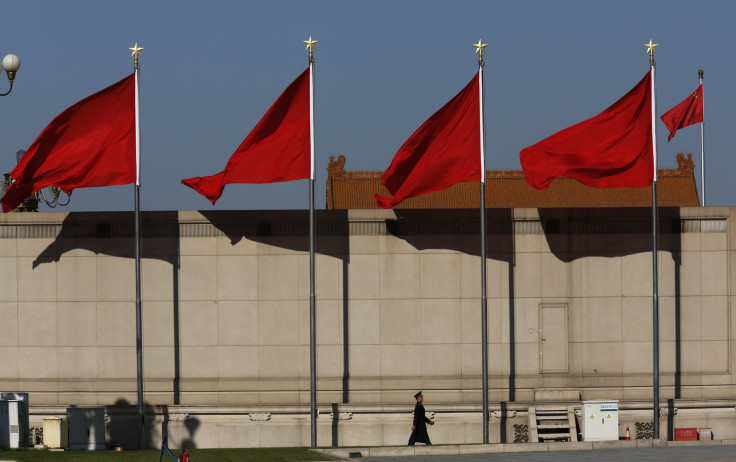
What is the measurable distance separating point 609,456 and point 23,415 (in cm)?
1518

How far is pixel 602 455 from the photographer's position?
2969 centimetres

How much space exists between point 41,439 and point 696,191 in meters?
51.5

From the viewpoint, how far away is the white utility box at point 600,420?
33375mm

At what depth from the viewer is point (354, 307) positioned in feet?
118

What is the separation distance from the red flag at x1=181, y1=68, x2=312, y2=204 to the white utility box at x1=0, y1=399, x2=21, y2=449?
812 centimetres

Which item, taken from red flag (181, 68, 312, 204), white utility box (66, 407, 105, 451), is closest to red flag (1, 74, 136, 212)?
red flag (181, 68, 312, 204)

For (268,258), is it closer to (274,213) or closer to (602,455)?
(274,213)

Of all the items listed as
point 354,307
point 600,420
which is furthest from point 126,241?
point 600,420

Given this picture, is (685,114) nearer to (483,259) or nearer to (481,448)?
(483,259)

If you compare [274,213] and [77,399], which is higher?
[274,213]

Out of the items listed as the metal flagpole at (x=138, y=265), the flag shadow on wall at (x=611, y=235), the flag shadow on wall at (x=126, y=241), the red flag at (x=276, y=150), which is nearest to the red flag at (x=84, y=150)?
the metal flagpole at (x=138, y=265)

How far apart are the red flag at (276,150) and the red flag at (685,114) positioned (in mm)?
10878

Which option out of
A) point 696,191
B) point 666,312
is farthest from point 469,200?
point 666,312

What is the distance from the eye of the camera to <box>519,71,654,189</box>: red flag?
111 ft
